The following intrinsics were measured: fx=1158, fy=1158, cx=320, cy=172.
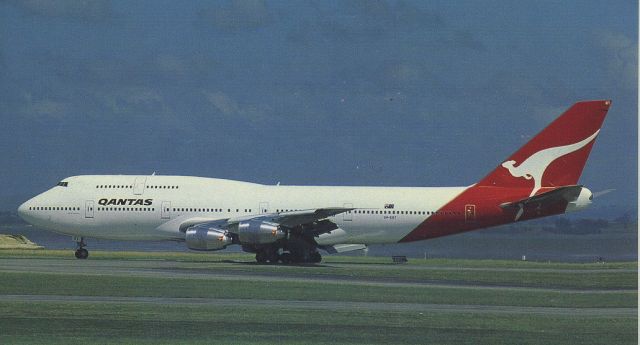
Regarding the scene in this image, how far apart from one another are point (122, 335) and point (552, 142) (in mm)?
39644

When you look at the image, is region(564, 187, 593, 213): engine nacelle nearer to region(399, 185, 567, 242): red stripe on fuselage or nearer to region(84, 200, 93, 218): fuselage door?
region(399, 185, 567, 242): red stripe on fuselage

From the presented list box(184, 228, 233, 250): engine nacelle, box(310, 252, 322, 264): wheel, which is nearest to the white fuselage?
box(310, 252, 322, 264): wheel

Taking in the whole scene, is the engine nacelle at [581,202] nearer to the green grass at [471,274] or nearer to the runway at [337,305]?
the green grass at [471,274]

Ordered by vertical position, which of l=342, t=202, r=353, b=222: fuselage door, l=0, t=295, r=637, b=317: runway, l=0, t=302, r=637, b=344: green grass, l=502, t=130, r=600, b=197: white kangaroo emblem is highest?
l=502, t=130, r=600, b=197: white kangaroo emblem

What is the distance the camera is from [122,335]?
70.3ft

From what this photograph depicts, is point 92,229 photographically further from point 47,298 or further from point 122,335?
point 122,335

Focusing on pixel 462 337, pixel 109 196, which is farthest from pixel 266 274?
pixel 462 337

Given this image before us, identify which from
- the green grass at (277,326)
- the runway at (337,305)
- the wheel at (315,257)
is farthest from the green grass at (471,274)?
the green grass at (277,326)

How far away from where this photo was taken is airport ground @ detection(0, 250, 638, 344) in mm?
22078

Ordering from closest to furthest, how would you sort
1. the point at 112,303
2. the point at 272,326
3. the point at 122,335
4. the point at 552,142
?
the point at 122,335 < the point at 272,326 < the point at 112,303 < the point at 552,142

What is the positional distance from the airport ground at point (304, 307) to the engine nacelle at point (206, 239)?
7.46 metres

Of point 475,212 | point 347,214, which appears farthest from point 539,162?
point 347,214

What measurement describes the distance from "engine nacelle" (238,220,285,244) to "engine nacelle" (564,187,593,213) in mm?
13966

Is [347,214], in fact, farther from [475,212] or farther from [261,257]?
[475,212]
